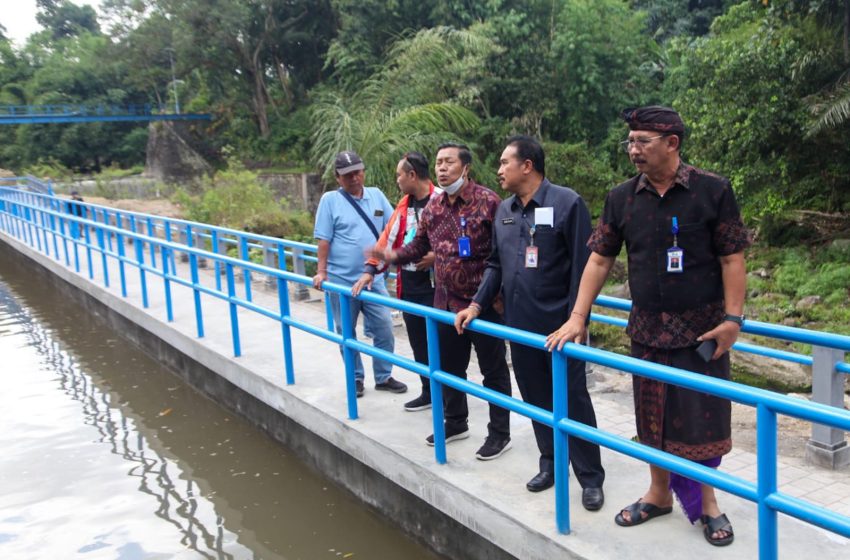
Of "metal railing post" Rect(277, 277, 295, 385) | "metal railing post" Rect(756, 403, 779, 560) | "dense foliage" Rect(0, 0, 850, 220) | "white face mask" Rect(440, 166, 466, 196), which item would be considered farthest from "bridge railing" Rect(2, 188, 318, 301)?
"metal railing post" Rect(756, 403, 779, 560)

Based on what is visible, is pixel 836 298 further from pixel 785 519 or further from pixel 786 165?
pixel 785 519

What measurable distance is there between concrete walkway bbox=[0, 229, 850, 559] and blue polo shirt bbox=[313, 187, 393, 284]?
2.81 ft

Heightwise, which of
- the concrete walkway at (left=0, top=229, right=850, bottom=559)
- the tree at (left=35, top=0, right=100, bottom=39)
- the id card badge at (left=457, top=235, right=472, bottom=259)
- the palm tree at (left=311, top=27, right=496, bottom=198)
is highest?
the tree at (left=35, top=0, right=100, bottom=39)

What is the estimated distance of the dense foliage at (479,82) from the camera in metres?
12.7

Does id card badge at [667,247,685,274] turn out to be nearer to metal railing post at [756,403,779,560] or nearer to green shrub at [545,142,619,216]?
metal railing post at [756,403,779,560]

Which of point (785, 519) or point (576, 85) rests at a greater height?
point (576, 85)

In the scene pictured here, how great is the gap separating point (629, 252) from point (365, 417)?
2263 mm

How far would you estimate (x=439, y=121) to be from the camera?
579 inches

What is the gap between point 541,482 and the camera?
3518 mm

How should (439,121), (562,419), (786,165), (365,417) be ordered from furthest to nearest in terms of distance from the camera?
(439,121)
(786,165)
(365,417)
(562,419)

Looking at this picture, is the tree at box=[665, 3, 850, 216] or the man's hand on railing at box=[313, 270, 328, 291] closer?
the man's hand on railing at box=[313, 270, 328, 291]

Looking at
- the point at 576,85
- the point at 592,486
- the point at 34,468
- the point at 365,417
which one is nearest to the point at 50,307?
the point at 34,468

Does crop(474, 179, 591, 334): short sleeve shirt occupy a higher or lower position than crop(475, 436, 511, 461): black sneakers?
higher

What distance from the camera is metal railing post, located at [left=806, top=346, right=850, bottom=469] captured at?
155 inches
